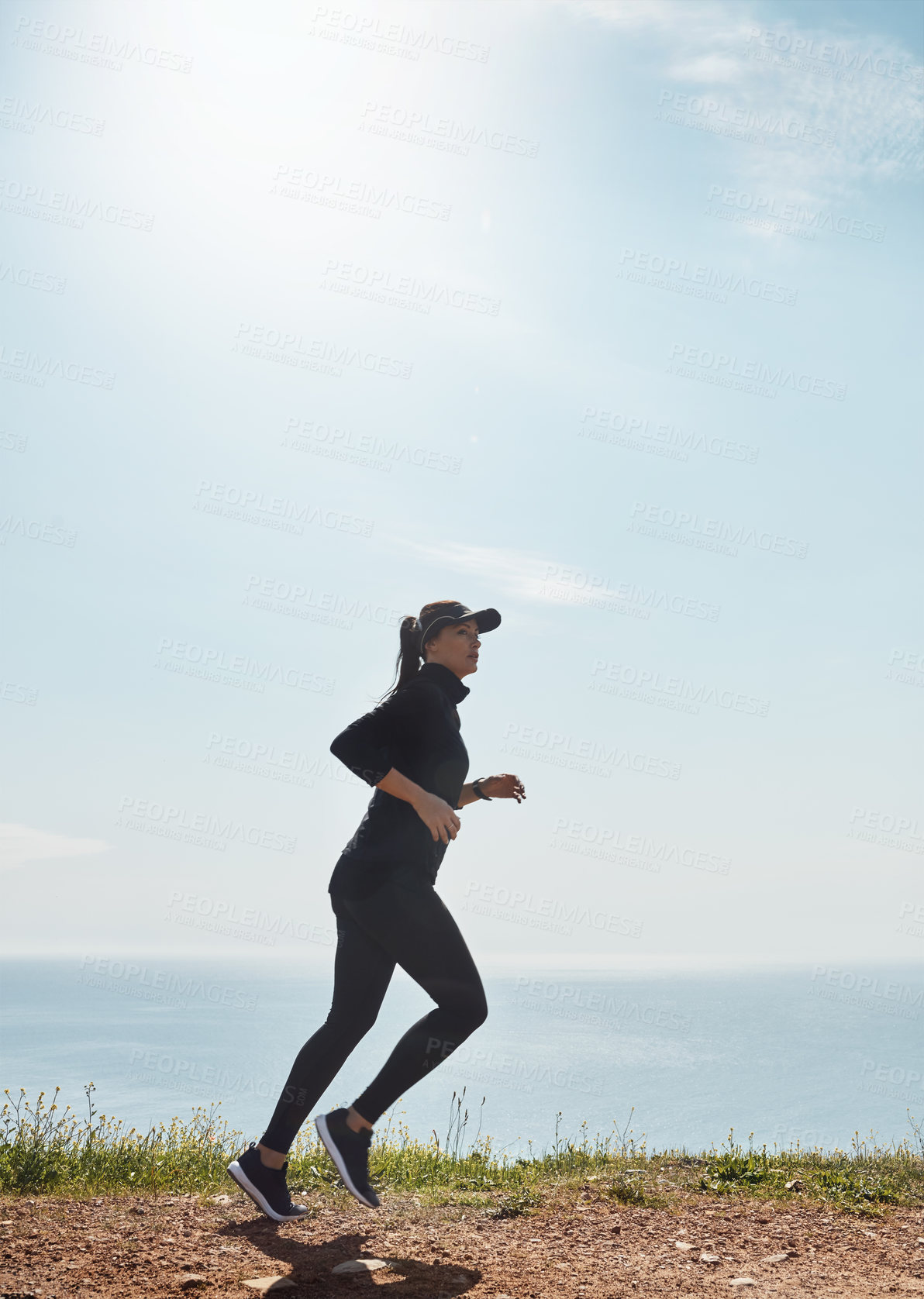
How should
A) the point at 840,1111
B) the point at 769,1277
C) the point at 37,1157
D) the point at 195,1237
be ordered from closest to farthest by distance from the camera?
the point at 769,1277
the point at 195,1237
the point at 37,1157
the point at 840,1111

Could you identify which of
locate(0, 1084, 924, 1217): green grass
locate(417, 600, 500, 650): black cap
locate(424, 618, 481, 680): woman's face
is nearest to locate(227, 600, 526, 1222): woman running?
locate(424, 618, 481, 680): woman's face

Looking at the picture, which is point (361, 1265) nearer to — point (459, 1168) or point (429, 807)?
point (429, 807)

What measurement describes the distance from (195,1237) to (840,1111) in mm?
204156

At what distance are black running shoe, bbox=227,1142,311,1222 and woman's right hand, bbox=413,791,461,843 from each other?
183 centimetres

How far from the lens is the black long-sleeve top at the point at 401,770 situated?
13.6 feet

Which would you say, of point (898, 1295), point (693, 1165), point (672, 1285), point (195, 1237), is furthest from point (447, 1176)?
point (898, 1295)

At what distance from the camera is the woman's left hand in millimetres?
4719

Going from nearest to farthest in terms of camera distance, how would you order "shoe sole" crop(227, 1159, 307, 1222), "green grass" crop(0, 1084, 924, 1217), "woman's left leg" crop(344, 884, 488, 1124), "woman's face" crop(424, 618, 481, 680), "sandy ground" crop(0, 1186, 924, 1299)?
"sandy ground" crop(0, 1186, 924, 1299) → "woman's left leg" crop(344, 884, 488, 1124) → "shoe sole" crop(227, 1159, 307, 1222) → "woman's face" crop(424, 618, 481, 680) → "green grass" crop(0, 1084, 924, 1217)

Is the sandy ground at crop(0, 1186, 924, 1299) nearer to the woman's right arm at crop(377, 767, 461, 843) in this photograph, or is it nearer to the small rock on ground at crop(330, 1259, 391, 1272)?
the small rock on ground at crop(330, 1259, 391, 1272)

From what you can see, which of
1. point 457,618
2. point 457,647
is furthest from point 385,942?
point 457,618

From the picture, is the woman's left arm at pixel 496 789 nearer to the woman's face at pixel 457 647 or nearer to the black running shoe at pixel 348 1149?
the woman's face at pixel 457 647

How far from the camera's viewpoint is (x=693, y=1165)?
240 inches

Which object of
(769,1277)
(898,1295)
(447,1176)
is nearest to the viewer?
(898,1295)

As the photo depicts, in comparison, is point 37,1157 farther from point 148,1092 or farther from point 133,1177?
point 148,1092
